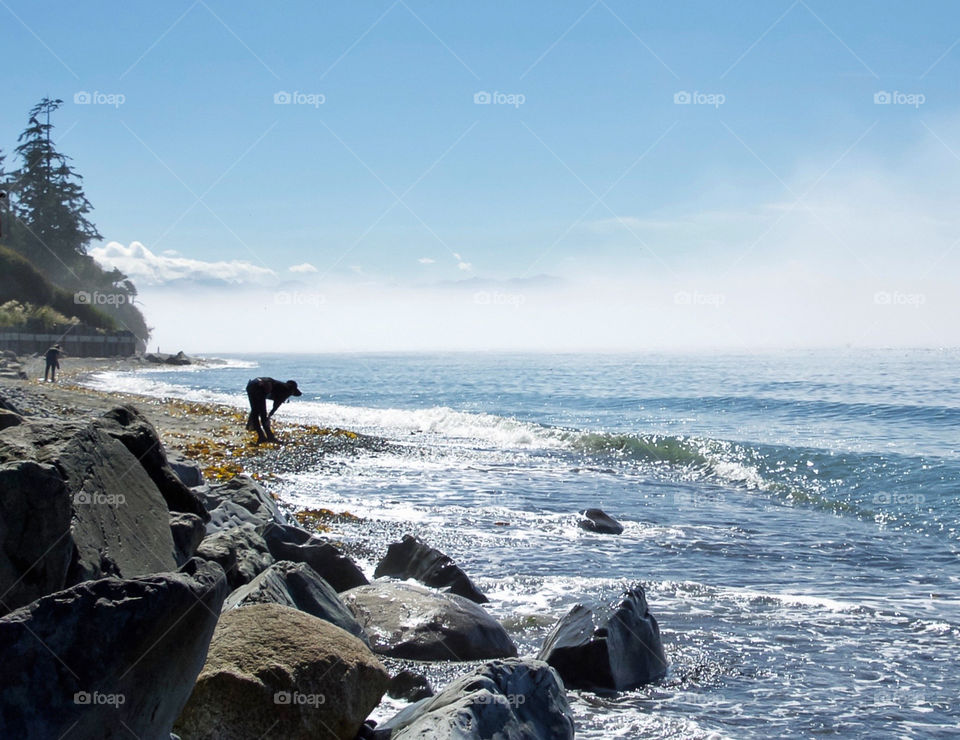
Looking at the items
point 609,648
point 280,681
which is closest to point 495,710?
point 280,681

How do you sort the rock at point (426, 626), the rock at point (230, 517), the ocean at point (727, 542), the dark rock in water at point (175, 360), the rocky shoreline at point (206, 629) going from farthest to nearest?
the dark rock in water at point (175, 360) < the rock at point (230, 517) < the rock at point (426, 626) < the ocean at point (727, 542) < the rocky shoreline at point (206, 629)

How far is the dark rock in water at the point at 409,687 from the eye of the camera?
6289 mm

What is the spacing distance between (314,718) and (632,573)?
681cm

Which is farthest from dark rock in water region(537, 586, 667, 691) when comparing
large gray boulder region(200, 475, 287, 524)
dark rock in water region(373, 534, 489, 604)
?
large gray boulder region(200, 475, 287, 524)

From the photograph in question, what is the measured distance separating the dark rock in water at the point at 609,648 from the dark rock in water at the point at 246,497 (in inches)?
144

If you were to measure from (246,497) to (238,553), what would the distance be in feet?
9.70

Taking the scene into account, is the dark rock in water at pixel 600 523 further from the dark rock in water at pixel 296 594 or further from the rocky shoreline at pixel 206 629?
the dark rock in water at pixel 296 594

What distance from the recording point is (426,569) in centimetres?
931

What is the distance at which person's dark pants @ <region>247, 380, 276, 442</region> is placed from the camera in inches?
780

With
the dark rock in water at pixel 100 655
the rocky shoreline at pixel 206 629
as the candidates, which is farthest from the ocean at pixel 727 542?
the dark rock in water at pixel 100 655

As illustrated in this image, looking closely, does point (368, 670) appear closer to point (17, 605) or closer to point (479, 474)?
point (17, 605)

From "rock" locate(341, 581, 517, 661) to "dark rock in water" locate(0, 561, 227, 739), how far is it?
394 cm

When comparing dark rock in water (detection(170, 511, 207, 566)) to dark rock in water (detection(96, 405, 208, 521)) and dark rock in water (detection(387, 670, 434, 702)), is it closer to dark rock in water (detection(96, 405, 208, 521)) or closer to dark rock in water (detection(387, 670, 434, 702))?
dark rock in water (detection(96, 405, 208, 521))

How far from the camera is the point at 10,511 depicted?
4.04m
